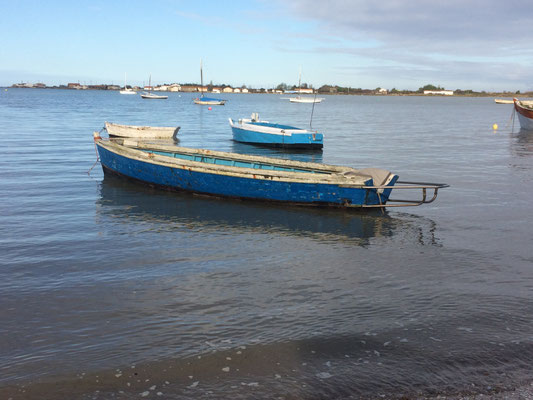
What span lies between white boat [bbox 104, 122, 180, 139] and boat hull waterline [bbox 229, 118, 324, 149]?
5.29 metres

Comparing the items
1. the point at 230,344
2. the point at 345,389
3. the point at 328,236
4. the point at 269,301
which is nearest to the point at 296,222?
the point at 328,236

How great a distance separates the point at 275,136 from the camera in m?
33.2

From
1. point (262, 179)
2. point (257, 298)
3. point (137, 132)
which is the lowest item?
point (257, 298)

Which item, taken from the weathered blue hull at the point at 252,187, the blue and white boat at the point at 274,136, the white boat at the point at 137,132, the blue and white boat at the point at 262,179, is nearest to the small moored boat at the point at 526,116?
the blue and white boat at the point at 274,136

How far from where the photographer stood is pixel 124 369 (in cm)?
633

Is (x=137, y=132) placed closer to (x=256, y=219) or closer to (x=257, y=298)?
(x=256, y=219)

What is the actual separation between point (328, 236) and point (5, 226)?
31.8 feet

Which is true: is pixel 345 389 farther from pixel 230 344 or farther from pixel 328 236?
pixel 328 236

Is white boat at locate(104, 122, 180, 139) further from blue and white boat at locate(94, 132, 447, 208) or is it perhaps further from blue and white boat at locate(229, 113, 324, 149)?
blue and white boat at locate(94, 132, 447, 208)

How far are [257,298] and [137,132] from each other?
29173 mm

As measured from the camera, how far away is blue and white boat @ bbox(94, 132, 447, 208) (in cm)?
1514

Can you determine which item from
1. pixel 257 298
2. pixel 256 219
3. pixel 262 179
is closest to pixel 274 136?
pixel 262 179

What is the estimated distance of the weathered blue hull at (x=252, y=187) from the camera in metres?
15.2

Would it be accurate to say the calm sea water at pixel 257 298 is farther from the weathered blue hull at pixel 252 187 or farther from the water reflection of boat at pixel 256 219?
the weathered blue hull at pixel 252 187
